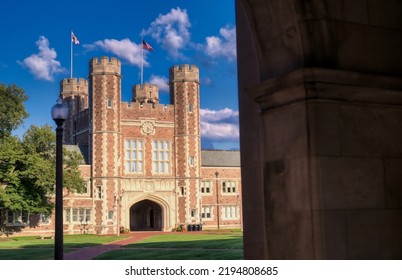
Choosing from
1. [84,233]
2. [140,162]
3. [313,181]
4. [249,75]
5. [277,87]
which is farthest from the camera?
[140,162]

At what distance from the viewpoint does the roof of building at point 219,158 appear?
54.0 m

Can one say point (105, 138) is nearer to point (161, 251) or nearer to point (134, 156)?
point (134, 156)

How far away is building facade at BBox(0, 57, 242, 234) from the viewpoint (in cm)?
4528

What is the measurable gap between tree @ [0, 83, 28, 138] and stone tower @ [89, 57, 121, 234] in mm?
8735

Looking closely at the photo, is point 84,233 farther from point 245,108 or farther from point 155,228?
point 245,108

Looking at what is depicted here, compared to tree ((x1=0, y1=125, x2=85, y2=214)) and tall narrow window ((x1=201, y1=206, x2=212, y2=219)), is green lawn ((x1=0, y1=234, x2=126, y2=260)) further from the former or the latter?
tall narrow window ((x1=201, y1=206, x2=212, y2=219))

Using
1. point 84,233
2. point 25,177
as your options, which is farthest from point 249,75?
point 84,233

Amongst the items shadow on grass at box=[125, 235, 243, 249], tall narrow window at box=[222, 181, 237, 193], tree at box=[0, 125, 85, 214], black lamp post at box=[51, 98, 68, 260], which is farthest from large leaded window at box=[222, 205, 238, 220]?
black lamp post at box=[51, 98, 68, 260]

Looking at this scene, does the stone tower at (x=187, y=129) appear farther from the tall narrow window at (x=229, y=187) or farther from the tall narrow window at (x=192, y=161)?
the tall narrow window at (x=229, y=187)

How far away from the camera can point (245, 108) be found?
5.53m

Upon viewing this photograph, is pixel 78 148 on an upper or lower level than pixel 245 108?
upper

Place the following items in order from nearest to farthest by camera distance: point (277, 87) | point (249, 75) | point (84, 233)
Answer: point (277, 87) < point (249, 75) < point (84, 233)

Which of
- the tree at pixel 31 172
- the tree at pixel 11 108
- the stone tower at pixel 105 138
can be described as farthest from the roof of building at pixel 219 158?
the tree at pixel 11 108
